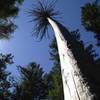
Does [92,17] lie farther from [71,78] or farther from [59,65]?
[71,78]

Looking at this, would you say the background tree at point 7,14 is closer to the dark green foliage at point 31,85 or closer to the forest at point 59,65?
the forest at point 59,65

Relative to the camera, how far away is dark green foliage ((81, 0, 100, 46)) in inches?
672

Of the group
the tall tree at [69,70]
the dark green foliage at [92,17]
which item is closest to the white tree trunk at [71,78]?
the tall tree at [69,70]

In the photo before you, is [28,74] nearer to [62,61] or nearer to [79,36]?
[79,36]

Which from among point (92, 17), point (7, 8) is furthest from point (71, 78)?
point (92, 17)

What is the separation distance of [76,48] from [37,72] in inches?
815

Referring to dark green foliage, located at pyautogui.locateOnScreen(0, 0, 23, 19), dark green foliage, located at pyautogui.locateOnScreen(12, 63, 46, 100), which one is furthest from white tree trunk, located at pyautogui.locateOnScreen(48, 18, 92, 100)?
dark green foliage, located at pyautogui.locateOnScreen(12, 63, 46, 100)

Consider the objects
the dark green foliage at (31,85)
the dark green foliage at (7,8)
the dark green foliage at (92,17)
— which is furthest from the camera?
the dark green foliage at (31,85)

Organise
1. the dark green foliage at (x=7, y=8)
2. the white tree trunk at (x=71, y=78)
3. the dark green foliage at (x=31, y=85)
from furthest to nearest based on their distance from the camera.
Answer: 1. the dark green foliage at (x=31, y=85)
2. the dark green foliage at (x=7, y=8)
3. the white tree trunk at (x=71, y=78)

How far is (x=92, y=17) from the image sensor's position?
687 inches

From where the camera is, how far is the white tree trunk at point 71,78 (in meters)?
2.87

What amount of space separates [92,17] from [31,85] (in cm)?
945

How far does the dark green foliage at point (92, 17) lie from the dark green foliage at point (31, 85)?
27.9 ft

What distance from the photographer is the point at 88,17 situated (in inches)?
695
